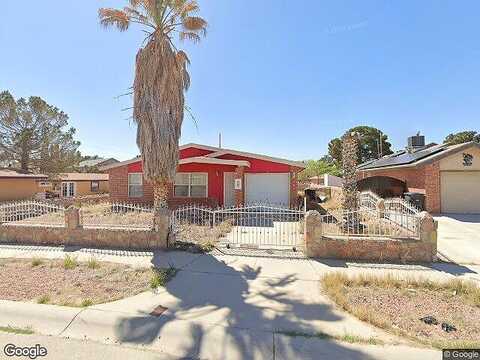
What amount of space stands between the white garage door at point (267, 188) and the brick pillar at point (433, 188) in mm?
7302

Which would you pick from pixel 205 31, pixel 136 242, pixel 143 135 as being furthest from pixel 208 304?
pixel 205 31

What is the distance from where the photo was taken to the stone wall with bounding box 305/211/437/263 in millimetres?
7113

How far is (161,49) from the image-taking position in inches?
360

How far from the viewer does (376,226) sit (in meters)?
9.67

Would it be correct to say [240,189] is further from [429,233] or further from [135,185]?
[429,233]

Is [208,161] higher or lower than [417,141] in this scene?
lower

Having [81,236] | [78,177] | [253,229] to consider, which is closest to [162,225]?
[81,236]

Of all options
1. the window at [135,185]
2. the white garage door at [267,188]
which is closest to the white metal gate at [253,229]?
the white garage door at [267,188]

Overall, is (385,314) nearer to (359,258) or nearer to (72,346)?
(359,258)

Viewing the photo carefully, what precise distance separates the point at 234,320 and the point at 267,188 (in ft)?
40.8

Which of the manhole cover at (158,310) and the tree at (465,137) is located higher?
the tree at (465,137)

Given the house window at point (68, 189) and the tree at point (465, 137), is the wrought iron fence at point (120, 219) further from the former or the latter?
the tree at point (465, 137)

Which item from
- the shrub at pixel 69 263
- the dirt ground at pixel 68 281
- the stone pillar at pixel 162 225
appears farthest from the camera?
the stone pillar at pixel 162 225

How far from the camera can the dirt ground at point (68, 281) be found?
513cm
